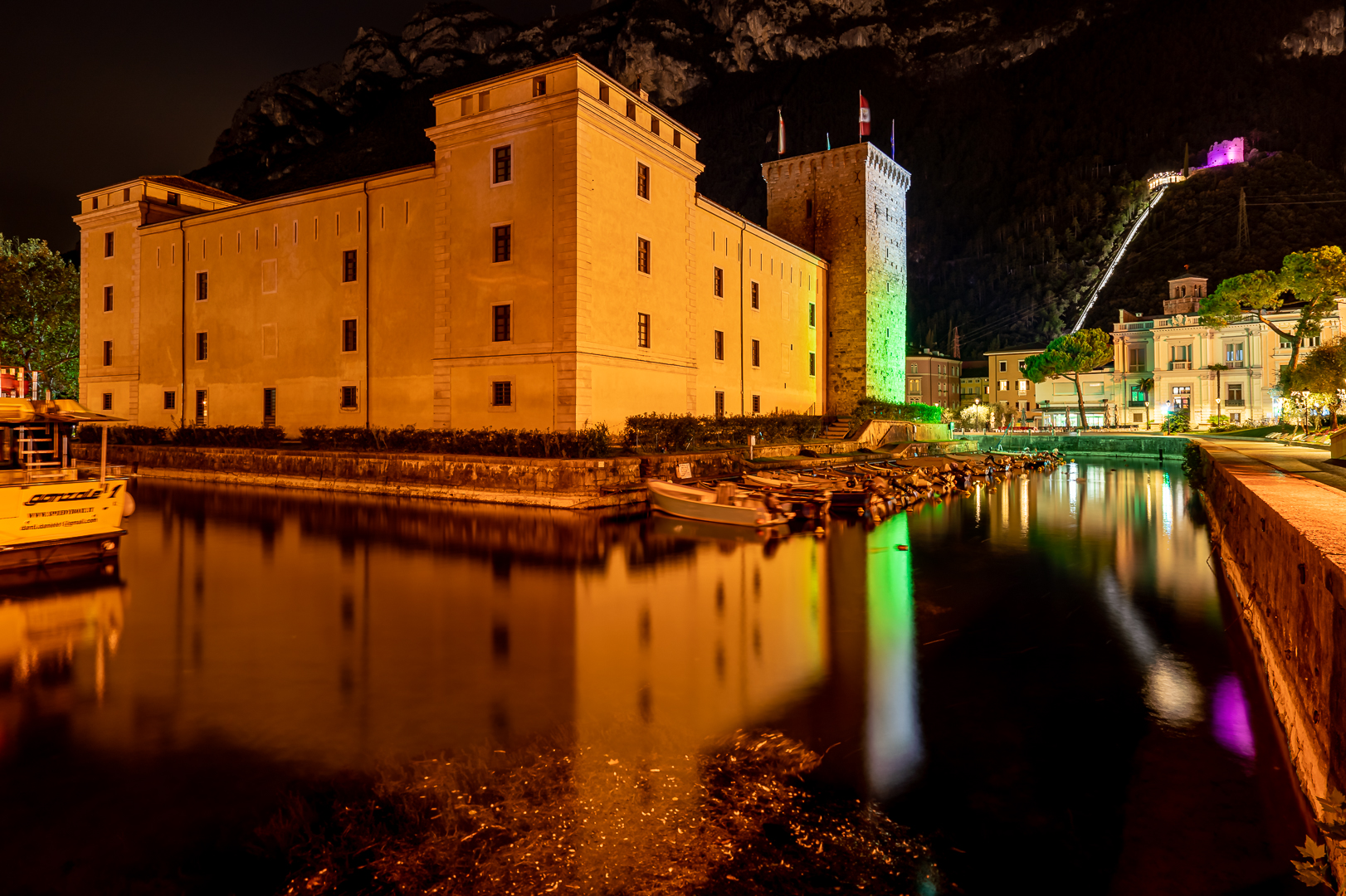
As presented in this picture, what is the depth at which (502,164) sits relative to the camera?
2491 cm

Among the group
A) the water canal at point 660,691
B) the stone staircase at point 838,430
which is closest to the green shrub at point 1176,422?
the stone staircase at point 838,430

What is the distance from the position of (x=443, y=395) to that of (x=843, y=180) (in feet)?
91.8

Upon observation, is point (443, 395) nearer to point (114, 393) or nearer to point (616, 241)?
point (616, 241)

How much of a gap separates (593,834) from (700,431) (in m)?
22.2

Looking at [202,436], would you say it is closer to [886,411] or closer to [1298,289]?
[886,411]

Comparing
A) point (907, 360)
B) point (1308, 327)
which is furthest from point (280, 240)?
point (907, 360)

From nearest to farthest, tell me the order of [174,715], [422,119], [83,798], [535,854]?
[535,854] < [83,798] < [174,715] < [422,119]

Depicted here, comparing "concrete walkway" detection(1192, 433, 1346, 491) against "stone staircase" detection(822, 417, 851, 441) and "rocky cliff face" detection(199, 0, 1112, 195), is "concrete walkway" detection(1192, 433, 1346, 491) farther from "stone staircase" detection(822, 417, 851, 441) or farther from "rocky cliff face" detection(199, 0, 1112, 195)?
"rocky cliff face" detection(199, 0, 1112, 195)

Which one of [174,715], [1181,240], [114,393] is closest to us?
[174,715]

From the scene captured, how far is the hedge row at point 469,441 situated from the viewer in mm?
21703

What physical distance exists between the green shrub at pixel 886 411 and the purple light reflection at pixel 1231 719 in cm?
3263

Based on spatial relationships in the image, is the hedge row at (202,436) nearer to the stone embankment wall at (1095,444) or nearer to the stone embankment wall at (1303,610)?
the stone embankment wall at (1303,610)

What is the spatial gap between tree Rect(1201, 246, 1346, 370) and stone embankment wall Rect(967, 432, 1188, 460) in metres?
8.60

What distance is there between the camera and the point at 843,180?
137 ft
